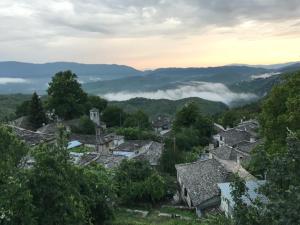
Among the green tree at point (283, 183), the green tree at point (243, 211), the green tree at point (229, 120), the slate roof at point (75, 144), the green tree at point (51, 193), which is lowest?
the green tree at point (229, 120)

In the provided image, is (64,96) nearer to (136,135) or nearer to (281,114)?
(136,135)

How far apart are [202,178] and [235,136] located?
26.0 m

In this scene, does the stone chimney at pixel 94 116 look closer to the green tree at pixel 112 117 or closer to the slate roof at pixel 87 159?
the green tree at pixel 112 117

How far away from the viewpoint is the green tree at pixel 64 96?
64125 mm

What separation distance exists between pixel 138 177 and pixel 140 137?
2655 centimetres

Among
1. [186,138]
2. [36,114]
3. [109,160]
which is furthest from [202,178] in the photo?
[36,114]

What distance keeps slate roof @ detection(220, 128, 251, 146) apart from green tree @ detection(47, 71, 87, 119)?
80.5ft

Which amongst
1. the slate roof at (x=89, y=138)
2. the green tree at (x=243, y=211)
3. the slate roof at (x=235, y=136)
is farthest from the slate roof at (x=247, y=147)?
the green tree at (x=243, y=211)

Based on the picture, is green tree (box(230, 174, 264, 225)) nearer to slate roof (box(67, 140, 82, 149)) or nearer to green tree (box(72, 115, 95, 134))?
slate roof (box(67, 140, 82, 149))

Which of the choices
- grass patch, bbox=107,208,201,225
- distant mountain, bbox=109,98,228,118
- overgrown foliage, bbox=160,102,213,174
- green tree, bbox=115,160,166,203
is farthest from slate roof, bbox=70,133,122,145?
distant mountain, bbox=109,98,228,118

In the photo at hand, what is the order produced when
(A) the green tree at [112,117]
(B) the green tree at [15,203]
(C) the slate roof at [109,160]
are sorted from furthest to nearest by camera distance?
(A) the green tree at [112,117] < (C) the slate roof at [109,160] < (B) the green tree at [15,203]

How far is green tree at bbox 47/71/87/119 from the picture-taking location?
64125 mm

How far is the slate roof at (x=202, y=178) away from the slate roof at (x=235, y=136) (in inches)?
813

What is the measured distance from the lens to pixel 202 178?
94.6 feet
